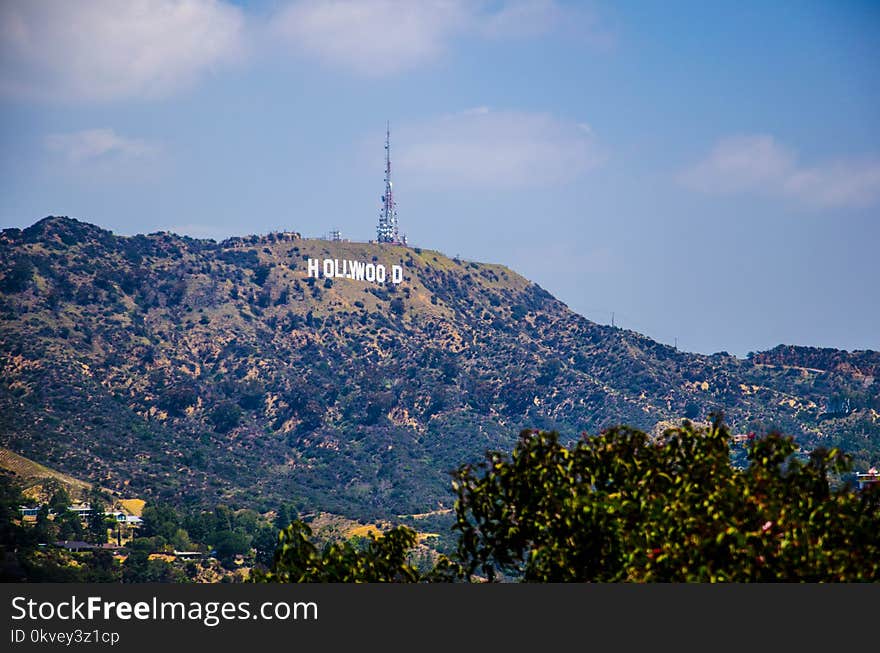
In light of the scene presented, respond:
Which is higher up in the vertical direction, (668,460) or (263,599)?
(668,460)

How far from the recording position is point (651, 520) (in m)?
31.8

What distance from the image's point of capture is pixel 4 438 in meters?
199

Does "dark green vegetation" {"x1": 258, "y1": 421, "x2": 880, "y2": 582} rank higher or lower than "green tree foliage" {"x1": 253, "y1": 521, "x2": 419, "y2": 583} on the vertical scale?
higher

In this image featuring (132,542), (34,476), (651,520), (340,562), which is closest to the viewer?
(651,520)

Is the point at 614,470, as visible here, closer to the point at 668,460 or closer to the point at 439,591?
the point at 668,460

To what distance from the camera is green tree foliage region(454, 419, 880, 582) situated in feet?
103

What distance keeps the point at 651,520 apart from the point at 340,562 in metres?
9.05

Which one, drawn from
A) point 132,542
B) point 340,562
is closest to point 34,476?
point 132,542

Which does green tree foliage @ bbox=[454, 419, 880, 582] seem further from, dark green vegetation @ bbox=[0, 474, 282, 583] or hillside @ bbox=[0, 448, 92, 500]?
hillside @ bbox=[0, 448, 92, 500]

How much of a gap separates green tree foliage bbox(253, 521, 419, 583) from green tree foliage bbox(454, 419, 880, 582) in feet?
6.04

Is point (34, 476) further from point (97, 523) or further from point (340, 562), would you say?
point (340, 562)

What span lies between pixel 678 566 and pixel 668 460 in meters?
5.95

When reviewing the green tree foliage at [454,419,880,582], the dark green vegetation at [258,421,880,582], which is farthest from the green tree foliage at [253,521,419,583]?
the green tree foliage at [454,419,880,582]

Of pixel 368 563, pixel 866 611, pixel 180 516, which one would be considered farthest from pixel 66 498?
pixel 866 611
